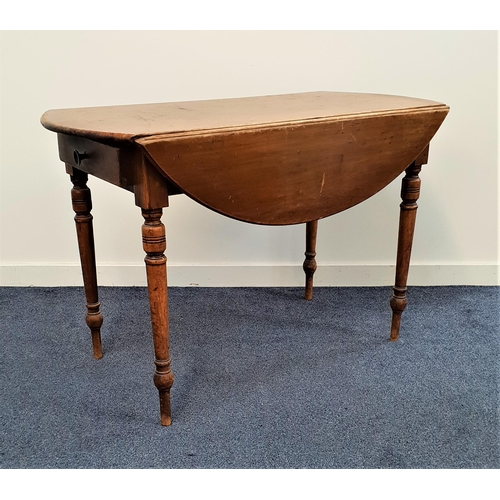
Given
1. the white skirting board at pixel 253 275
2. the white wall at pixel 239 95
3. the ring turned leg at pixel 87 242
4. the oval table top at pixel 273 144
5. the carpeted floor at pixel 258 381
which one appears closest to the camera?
the oval table top at pixel 273 144

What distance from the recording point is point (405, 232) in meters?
1.73

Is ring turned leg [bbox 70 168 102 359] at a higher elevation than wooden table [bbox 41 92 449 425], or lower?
lower

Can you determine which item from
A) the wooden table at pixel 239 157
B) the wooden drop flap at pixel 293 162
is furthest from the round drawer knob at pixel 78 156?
the wooden drop flap at pixel 293 162

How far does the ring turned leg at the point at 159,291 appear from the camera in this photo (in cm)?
124

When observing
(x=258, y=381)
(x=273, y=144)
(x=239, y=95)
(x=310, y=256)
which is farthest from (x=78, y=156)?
(x=310, y=256)

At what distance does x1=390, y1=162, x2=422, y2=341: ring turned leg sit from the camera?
166cm

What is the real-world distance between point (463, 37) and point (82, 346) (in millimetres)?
1672

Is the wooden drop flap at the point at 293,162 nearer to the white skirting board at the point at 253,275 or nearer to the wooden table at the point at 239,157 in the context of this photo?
the wooden table at the point at 239,157

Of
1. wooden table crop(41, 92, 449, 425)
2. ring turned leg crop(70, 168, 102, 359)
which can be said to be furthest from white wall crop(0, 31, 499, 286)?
ring turned leg crop(70, 168, 102, 359)

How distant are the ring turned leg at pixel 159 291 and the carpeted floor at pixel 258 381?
0.11 meters

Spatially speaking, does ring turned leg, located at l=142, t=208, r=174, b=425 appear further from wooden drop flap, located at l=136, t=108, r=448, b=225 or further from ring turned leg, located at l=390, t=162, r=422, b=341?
ring turned leg, located at l=390, t=162, r=422, b=341

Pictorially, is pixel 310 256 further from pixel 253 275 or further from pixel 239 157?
pixel 239 157

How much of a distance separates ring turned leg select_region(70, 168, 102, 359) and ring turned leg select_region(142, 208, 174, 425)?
1.30 feet

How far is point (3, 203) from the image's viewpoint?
2223 mm
